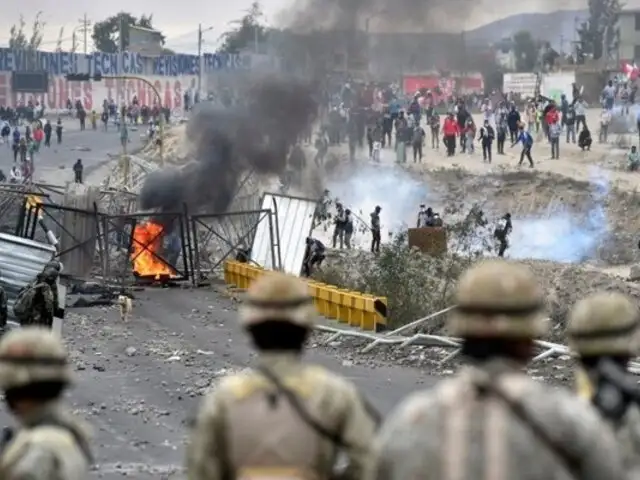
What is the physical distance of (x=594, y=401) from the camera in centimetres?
439

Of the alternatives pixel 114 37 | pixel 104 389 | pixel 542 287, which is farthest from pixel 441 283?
pixel 114 37

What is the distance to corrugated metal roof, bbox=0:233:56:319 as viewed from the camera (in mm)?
20062

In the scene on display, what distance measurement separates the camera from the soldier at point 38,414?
13.3 feet

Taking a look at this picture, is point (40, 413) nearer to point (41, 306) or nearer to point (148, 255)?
point (41, 306)

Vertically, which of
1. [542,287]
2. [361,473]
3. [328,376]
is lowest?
[542,287]

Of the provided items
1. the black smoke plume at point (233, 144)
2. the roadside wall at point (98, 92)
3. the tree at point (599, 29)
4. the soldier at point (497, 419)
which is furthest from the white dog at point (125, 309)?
the roadside wall at point (98, 92)

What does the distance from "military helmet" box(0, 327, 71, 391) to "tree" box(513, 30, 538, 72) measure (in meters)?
51.4

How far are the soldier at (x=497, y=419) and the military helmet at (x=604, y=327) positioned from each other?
708 millimetres

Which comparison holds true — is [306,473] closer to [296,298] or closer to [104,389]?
[296,298]

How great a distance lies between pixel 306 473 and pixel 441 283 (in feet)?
67.0

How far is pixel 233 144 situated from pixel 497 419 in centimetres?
3326

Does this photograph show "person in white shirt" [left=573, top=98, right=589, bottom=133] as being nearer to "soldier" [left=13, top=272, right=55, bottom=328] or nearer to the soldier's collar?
"soldier" [left=13, top=272, right=55, bottom=328]

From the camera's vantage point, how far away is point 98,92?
7431 cm

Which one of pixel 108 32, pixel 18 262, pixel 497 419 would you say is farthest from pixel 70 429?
pixel 108 32
